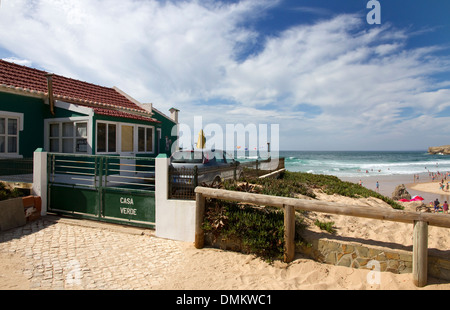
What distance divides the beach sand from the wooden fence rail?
306 millimetres

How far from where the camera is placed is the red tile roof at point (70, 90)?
10.7 m

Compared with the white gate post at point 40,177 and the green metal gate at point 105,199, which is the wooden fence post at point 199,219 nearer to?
the green metal gate at point 105,199

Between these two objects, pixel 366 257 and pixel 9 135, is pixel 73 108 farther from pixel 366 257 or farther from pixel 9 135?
pixel 366 257

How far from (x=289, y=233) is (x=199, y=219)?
215cm

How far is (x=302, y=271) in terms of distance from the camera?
5465mm

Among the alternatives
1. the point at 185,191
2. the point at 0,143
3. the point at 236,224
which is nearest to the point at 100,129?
the point at 0,143

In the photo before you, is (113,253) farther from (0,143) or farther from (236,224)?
(0,143)

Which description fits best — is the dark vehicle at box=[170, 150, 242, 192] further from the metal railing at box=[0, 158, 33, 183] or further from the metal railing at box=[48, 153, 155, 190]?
the metal railing at box=[0, 158, 33, 183]

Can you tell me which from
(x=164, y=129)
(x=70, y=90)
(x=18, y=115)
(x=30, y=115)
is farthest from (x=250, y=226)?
(x=164, y=129)

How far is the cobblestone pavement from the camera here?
5000mm

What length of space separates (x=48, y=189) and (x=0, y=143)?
3055mm

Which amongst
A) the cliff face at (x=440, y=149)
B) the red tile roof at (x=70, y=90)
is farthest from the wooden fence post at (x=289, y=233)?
the cliff face at (x=440, y=149)

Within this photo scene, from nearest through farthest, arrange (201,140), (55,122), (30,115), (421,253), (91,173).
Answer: (421,253) → (91,173) → (30,115) → (55,122) → (201,140)

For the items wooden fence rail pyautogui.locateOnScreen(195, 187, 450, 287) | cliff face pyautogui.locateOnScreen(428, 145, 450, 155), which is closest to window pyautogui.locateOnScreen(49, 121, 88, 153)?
wooden fence rail pyautogui.locateOnScreen(195, 187, 450, 287)
